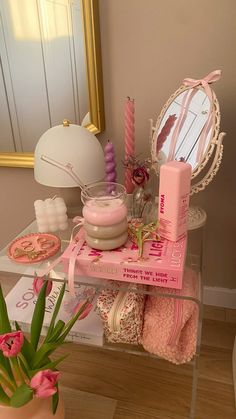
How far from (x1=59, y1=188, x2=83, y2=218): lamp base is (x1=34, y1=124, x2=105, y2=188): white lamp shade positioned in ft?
0.64

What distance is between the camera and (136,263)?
790mm

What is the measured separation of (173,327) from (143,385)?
0.41 metres

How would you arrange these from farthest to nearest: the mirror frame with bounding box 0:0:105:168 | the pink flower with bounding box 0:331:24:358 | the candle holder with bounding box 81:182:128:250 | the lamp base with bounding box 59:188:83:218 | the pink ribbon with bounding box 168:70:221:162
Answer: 1. the lamp base with bounding box 59:188:83:218
2. the mirror frame with bounding box 0:0:105:168
3. the pink ribbon with bounding box 168:70:221:162
4. the candle holder with bounding box 81:182:128:250
5. the pink flower with bounding box 0:331:24:358

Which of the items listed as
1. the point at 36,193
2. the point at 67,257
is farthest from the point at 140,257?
the point at 36,193

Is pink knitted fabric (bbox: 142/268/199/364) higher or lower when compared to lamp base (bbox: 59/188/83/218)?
lower

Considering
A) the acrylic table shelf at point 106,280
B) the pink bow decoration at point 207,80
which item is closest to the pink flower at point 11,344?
the acrylic table shelf at point 106,280

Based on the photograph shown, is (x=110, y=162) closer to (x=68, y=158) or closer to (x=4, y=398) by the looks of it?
(x=68, y=158)

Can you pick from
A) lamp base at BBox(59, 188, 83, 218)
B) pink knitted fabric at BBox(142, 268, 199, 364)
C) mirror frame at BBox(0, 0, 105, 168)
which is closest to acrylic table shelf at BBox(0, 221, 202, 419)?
pink knitted fabric at BBox(142, 268, 199, 364)

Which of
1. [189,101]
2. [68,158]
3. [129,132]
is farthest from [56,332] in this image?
[189,101]

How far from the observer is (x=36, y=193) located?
1.37m

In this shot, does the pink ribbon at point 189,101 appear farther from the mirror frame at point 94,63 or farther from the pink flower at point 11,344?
the pink flower at point 11,344

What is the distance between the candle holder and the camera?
805 millimetres

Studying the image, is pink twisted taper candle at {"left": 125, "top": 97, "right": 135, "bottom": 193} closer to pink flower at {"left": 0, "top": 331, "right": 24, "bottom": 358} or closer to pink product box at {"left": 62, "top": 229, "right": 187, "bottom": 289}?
pink product box at {"left": 62, "top": 229, "right": 187, "bottom": 289}

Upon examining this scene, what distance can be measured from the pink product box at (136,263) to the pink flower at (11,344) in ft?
0.63
